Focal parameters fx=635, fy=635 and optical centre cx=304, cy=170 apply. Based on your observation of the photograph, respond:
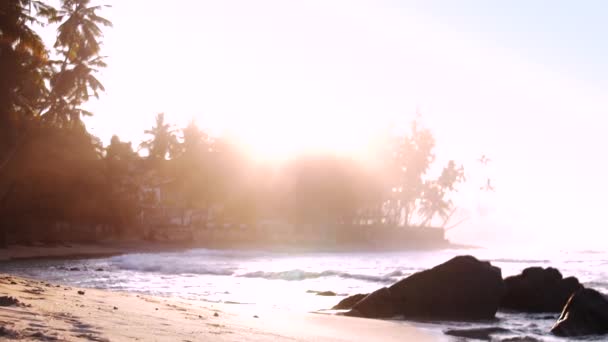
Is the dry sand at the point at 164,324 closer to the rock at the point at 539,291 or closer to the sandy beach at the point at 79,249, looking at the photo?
the rock at the point at 539,291

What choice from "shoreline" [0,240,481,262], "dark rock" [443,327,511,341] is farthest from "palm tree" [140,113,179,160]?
"dark rock" [443,327,511,341]

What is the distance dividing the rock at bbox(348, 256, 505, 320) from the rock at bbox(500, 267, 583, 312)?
1379 millimetres

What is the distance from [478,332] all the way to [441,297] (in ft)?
6.21

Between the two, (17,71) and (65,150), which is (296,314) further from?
(65,150)

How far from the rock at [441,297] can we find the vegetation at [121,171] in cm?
1939

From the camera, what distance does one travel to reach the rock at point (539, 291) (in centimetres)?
1232

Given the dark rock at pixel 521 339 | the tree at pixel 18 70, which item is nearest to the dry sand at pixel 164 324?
the dark rock at pixel 521 339

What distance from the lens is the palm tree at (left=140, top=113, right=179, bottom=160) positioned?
217 ft

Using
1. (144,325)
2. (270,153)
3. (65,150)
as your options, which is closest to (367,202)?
(270,153)

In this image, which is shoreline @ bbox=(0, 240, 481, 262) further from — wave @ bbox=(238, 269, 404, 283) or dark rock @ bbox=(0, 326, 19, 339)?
dark rock @ bbox=(0, 326, 19, 339)

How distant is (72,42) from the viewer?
112 feet

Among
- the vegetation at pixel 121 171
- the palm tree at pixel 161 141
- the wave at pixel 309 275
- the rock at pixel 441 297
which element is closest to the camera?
the rock at pixel 441 297

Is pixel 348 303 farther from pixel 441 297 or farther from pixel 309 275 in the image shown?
pixel 309 275

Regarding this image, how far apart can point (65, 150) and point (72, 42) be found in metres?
10.3
